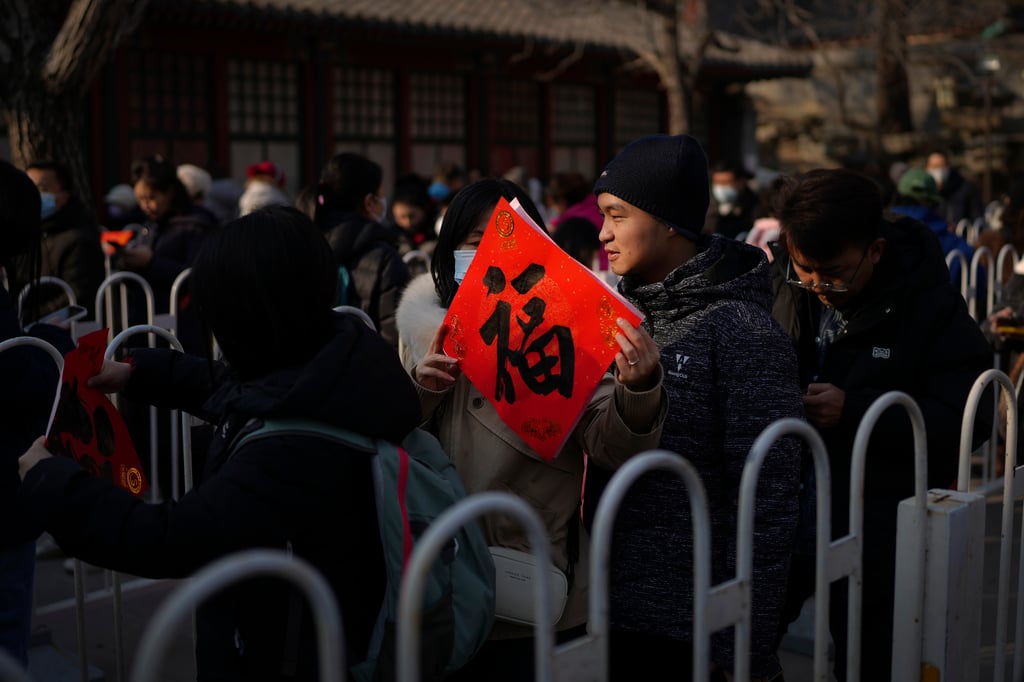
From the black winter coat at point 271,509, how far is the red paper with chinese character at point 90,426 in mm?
260

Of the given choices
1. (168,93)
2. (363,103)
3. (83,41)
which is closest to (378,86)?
(363,103)

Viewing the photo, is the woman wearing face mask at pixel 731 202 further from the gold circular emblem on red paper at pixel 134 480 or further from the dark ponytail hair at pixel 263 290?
the dark ponytail hair at pixel 263 290

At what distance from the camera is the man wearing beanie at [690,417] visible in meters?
2.07

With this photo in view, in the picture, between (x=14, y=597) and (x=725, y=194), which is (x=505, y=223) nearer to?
(x=14, y=597)

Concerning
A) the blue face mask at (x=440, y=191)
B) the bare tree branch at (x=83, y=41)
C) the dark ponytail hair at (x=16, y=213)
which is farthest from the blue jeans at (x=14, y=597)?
the blue face mask at (x=440, y=191)

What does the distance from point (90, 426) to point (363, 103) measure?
13.5 m

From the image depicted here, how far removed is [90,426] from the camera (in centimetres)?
204

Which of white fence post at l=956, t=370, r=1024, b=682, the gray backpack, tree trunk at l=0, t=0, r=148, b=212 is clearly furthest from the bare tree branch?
white fence post at l=956, t=370, r=1024, b=682

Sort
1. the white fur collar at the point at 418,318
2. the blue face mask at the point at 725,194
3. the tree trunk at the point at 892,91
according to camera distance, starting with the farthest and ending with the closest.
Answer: the tree trunk at the point at 892,91 < the blue face mask at the point at 725,194 < the white fur collar at the point at 418,318

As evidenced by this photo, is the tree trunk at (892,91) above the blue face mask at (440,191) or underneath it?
above

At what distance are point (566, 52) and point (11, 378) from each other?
1502 centimetres

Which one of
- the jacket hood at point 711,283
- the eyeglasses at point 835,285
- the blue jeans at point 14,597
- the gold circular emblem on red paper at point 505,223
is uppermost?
the gold circular emblem on red paper at point 505,223

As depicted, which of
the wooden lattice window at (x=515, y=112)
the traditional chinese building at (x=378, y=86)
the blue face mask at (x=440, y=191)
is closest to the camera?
the blue face mask at (x=440, y=191)

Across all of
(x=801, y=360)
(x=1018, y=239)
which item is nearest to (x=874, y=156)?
(x=1018, y=239)
